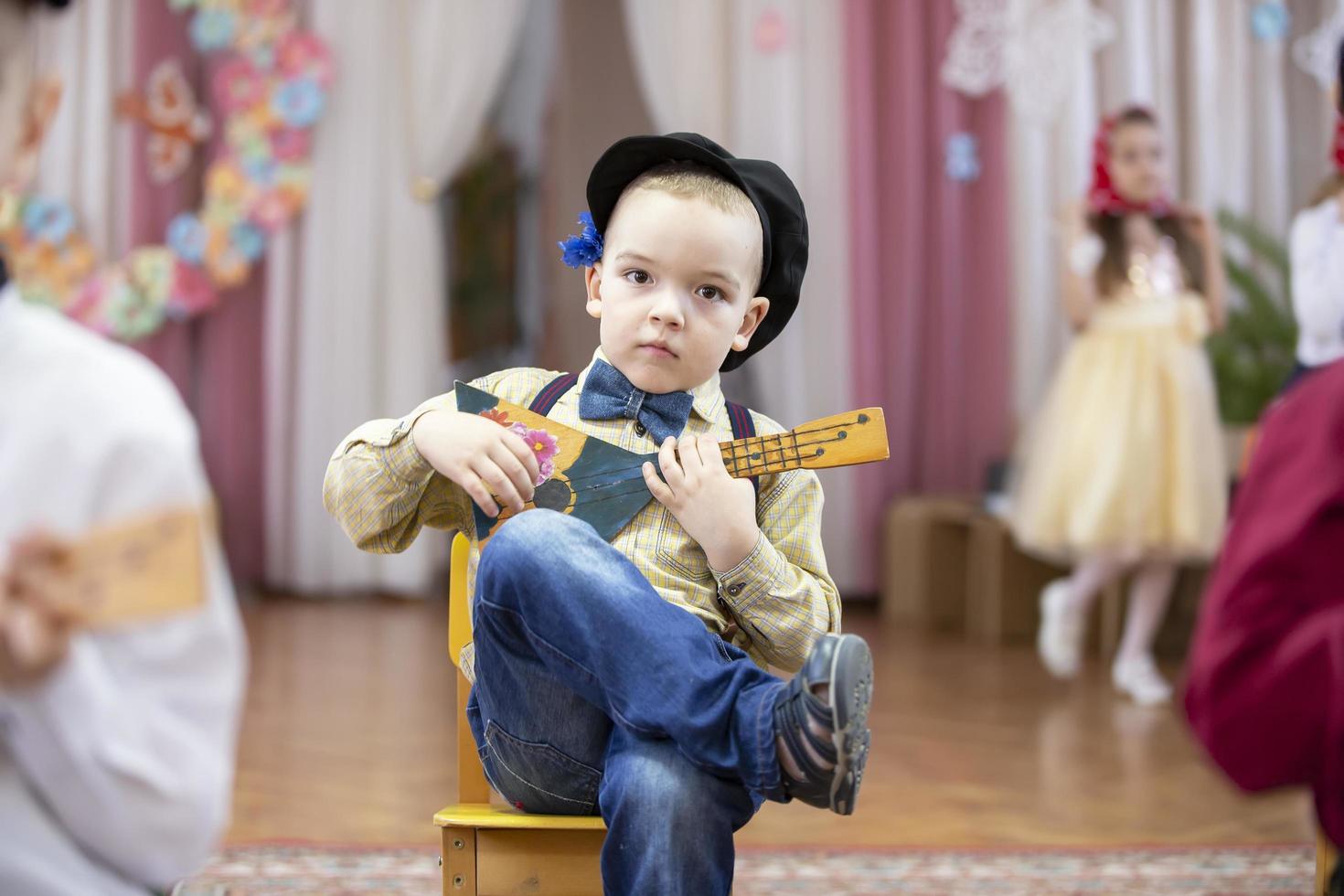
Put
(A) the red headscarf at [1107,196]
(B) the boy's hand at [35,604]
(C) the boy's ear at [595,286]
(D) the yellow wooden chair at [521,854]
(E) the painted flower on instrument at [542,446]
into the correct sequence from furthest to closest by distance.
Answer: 1. (A) the red headscarf at [1107,196]
2. (C) the boy's ear at [595,286]
3. (E) the painted flower on instrument at [542,446]
4. (D) the yellow wooden chair at [521,854]
5. (B) the boy's hand at [35,604]

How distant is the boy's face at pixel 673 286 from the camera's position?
1.49m

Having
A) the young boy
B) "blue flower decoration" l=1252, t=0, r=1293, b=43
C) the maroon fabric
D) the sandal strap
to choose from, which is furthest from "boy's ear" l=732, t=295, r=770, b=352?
"blue flower decoration" l=1252, t=0, r=1293, b=43

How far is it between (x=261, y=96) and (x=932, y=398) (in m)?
2.69

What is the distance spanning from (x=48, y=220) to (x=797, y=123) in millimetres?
2747

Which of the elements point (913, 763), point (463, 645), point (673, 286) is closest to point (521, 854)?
point (463, 645)

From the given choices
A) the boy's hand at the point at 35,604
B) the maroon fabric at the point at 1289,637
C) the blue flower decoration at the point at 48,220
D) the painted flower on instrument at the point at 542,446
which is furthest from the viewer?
the blue flower decoration at the point at 48,220

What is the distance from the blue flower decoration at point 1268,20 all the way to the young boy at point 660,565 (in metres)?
4.41

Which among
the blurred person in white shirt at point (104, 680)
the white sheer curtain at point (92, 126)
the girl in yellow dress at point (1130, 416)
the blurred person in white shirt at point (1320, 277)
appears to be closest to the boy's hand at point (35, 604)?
the blurred person in white shirt at point (104, 680)

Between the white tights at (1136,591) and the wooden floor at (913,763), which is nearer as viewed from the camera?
the wooden floor at (913,763)

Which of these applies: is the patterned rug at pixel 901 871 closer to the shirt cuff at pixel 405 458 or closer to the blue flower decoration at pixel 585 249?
the shirt cuff at pixel 405 458

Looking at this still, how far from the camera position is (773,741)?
119cm

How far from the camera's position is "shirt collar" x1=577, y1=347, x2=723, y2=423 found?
1.55 meters

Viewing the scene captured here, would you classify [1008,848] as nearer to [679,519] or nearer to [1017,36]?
[679,519]

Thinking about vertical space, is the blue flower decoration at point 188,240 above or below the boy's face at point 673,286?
below
